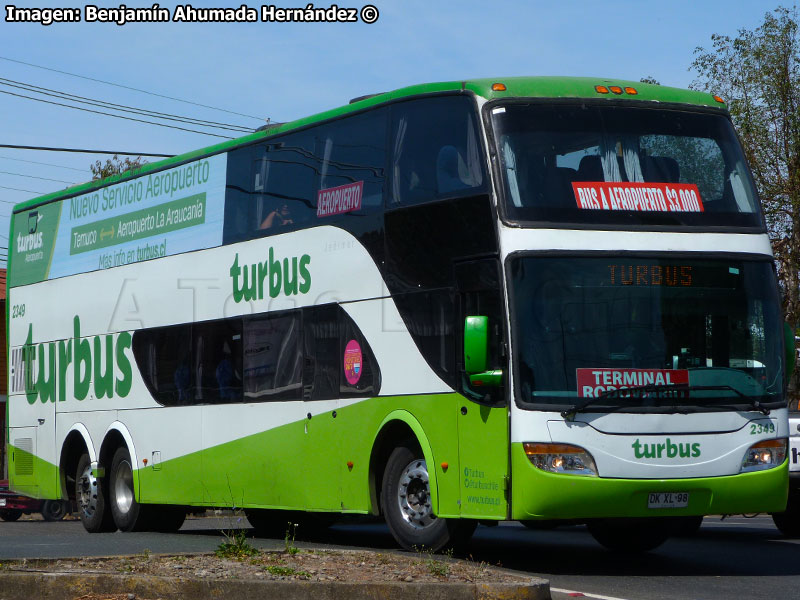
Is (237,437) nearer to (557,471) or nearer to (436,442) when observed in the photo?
(436,442)

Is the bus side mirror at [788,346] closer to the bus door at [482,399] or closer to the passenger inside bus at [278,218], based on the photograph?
the bus door at [482,399]

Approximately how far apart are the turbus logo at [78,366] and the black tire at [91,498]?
3.33 feet

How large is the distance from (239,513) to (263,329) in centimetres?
362

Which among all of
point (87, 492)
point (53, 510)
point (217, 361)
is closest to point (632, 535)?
point (217, 361)

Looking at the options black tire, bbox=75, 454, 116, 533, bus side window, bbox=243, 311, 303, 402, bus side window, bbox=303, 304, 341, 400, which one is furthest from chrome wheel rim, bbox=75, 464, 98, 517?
bus side window, bbox=303, 304, 341, 400

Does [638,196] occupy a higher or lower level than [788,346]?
higher

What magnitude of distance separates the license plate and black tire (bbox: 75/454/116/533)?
30.9 feet

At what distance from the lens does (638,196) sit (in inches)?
452

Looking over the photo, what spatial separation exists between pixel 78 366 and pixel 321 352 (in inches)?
244

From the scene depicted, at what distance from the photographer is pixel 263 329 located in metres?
14.8

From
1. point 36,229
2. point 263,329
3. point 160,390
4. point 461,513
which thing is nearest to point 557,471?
point 461,513

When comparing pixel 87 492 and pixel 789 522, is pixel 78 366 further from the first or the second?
pixel 789 522

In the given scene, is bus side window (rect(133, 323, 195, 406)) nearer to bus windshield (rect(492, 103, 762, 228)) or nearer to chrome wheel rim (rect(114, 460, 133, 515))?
chrome wheel rim (rect(114, 460, 133, 515))

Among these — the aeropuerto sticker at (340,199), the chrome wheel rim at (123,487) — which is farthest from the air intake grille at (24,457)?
the aeropuerto sticker at (340,199)
